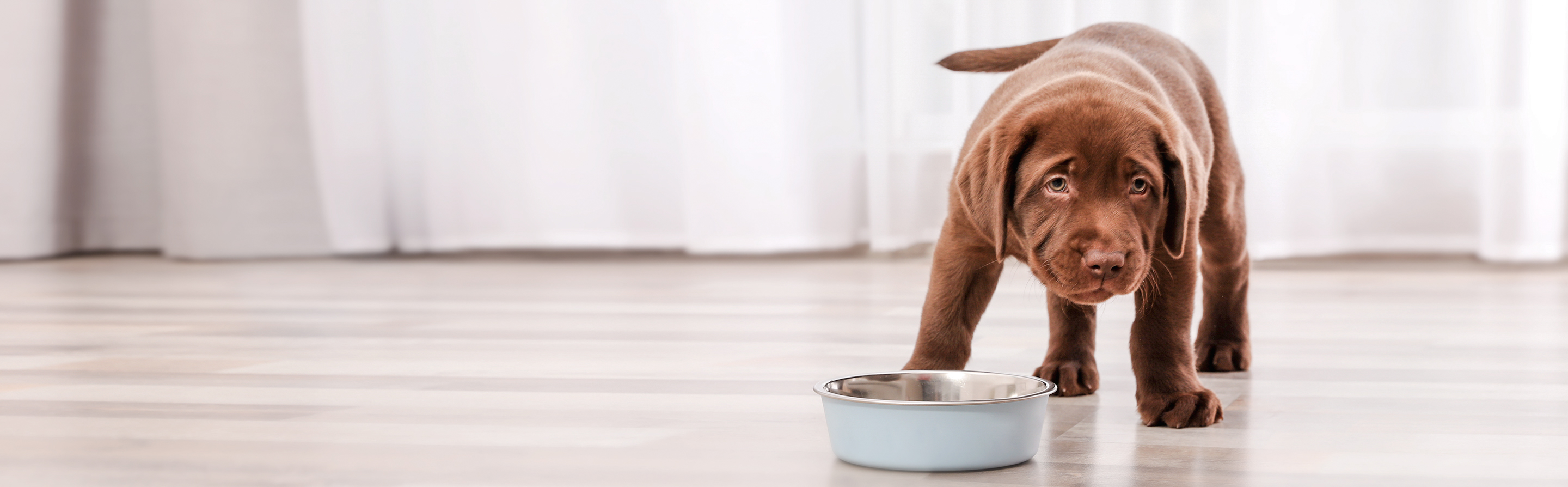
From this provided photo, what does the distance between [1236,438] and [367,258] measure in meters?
3.66

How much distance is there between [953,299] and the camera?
5.27 ft

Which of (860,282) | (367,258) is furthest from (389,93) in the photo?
(860,282)

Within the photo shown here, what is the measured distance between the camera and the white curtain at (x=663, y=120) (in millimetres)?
3758

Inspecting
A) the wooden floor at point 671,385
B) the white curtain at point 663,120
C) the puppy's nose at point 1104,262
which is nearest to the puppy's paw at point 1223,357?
the wooden floor at point 671,385

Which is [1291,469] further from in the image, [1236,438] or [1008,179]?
[1008,179]

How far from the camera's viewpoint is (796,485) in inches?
48.8

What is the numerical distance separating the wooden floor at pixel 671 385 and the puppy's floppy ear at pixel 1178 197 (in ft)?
0.71

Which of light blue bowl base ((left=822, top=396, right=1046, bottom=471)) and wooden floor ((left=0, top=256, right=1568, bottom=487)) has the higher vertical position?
light blue bowl base ((left=822, top=396, right=1046, bottom=471))

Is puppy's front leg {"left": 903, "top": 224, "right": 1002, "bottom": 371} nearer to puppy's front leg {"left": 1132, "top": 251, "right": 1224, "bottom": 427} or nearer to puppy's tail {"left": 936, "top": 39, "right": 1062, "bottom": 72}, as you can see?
puppy's front leg {"left": 1132, "top": 251, "right": 1224, "bottom": 427}

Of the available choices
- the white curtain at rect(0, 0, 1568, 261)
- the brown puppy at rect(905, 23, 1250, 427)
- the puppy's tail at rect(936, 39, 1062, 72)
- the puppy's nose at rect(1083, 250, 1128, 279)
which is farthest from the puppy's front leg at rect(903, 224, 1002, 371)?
the white curtain at rect(0, 0, 1568, 261)

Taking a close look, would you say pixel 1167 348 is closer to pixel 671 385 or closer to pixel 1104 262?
pixel 1104 262

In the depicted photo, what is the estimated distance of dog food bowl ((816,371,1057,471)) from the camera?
48.6 inches

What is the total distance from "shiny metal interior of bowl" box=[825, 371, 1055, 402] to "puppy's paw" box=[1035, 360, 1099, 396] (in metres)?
0.36

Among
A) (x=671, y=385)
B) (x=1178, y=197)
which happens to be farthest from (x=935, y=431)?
(x=671, y=385)
